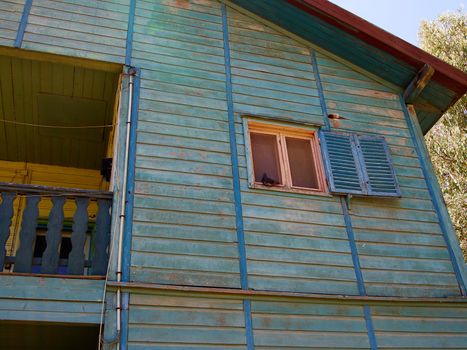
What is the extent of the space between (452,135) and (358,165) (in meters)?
9.68

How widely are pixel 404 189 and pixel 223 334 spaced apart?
11.7ft

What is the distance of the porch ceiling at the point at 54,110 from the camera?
6793mm

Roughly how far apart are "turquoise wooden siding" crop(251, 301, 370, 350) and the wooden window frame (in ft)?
5.25

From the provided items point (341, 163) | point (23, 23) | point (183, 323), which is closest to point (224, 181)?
point (341, 163)

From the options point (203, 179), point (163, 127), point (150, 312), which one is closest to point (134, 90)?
point (163, 127)

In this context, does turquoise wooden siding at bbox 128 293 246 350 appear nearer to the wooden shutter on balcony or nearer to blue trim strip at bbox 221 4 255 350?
blue trim strip at bbox 221 4 255 350

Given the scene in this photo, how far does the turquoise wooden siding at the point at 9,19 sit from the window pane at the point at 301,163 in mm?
4101

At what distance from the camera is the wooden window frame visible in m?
6.41

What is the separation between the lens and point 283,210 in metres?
6.17

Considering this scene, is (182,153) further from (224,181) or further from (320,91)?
(320,91)

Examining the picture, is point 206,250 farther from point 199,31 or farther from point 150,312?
point 199,31

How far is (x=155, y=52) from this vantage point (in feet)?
22.9

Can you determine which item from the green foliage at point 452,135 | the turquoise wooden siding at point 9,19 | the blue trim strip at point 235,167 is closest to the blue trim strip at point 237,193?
the blue trim strip at point 235,167

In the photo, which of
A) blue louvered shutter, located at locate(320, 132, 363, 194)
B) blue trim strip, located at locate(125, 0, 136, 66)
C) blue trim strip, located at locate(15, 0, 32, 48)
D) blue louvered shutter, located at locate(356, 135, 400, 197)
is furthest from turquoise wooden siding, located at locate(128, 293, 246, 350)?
blue trim strip, located at locate(15, 0, 32, 48)
